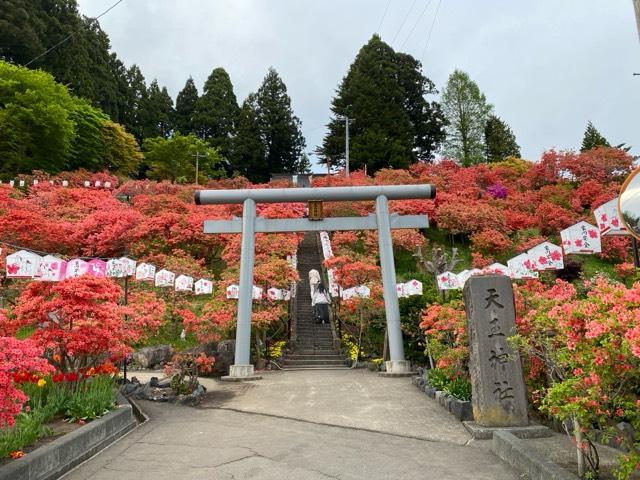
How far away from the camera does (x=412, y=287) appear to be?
1252 cm

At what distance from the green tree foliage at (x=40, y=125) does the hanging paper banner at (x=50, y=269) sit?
21306mm

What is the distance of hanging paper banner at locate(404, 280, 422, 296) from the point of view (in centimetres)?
1249

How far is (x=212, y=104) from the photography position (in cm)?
4503

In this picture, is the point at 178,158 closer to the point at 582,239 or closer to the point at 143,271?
the point at 143,271

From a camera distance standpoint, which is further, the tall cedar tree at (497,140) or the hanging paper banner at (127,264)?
the tall cedar tree at (497,140)

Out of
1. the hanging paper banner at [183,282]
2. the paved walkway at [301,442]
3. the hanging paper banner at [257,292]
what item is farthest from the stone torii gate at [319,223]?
the hanging paper banner at [183,282]

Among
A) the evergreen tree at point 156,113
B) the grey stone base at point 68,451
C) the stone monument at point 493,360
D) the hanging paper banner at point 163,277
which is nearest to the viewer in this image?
the grey stone base at point 68,451

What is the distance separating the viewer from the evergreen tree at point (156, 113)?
1750 inches

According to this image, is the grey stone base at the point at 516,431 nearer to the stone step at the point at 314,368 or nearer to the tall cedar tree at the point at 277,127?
the stone step at the point at 314,368

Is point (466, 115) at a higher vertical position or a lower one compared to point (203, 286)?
higher

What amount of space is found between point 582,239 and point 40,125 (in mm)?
30293

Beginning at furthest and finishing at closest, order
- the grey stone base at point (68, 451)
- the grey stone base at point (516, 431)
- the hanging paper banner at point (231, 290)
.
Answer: the hanging paper banner at point (231, 290), the grey stone base at point (516, 431), the grey stone base at point (68, 451)

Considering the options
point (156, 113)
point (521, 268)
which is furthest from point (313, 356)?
point (156, 113)

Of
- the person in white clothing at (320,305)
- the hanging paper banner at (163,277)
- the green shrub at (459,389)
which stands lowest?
the green shrub at (459,389)
